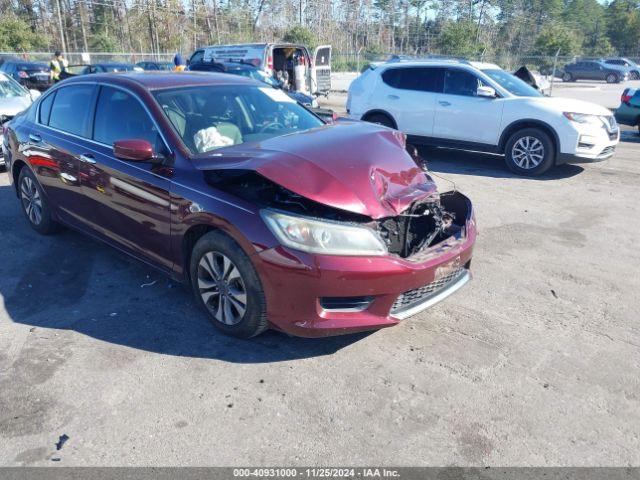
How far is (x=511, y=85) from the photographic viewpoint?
929 cm

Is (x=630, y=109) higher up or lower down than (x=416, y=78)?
lower down

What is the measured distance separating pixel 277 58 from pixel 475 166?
34.1 ft

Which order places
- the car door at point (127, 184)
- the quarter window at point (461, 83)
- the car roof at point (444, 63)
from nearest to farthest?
the car door at point (127, 184) → the quarter window at point (461, 83) → the car roof at point (444, 63)

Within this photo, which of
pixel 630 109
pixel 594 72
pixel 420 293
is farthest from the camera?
pixel 594 72

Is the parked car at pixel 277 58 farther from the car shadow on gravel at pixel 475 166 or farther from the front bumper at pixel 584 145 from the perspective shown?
the front bumper at pixel 584 145

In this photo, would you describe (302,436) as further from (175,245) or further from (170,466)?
(175,245)

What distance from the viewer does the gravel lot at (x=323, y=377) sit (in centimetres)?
272

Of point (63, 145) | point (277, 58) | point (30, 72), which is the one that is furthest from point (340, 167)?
point (30, 72)

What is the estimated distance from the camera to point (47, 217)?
5.49 meters

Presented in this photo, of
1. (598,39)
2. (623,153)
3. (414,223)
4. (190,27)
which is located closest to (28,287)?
(414,223)

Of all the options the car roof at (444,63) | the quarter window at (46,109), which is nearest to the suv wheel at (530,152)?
the car roof at (444,63)

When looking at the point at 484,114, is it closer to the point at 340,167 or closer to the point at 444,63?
the point at 444,63

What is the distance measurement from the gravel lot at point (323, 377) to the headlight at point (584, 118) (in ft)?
13.6

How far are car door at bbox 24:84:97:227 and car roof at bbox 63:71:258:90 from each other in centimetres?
20
